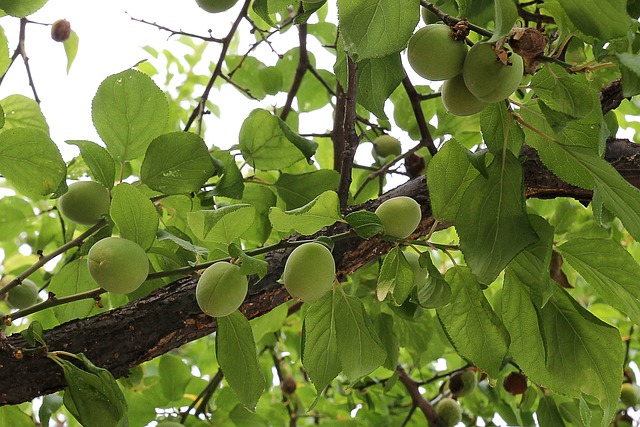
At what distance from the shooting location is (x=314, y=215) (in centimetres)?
88

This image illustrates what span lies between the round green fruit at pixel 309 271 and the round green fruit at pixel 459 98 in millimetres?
244

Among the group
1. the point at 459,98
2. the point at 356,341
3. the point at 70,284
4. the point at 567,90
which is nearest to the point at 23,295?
the point at 70,284

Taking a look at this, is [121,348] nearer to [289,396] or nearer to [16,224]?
[16,224]

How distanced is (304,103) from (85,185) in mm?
905

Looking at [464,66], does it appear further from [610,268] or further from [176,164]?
[176,164]

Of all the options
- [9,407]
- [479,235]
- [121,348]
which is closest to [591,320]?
[479,235]

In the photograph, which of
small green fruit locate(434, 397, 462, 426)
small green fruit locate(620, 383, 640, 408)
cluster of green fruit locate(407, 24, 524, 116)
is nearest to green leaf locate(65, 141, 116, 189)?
cluster of green fruit locate(407, 24, 524, 116)

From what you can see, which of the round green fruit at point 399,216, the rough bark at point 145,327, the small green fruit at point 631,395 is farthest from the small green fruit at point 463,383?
the round green fruit at point 399,216

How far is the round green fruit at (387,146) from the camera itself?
180 cm

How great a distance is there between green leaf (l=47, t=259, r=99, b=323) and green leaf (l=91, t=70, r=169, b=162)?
237mm

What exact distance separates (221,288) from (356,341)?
0.21 meters

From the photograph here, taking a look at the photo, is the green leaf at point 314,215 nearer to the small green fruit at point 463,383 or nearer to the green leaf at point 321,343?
the green leaf at point 321,343

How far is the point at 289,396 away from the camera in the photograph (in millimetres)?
2297

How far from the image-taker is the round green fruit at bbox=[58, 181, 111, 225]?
1.11m
